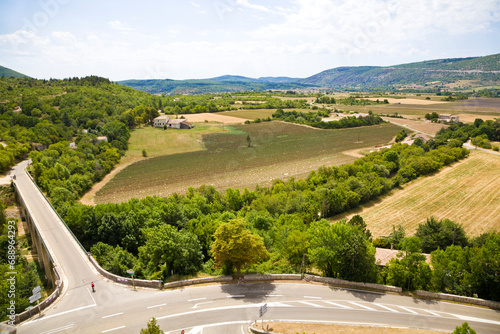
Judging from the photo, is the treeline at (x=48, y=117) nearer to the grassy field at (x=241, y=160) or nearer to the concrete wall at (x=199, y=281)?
the grassy field at (x=241, y=160)

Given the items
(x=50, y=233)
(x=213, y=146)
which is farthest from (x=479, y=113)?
(x=50, y=233)

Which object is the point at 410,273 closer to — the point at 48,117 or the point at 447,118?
the point at 48,117

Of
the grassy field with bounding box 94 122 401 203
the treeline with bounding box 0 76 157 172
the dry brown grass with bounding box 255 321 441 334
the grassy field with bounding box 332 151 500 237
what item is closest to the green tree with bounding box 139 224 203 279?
the dry brown grass with bounding box 255 321 441 334

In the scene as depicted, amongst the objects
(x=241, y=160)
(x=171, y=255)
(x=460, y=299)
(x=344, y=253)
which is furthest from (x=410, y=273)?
(x=241, y=160)

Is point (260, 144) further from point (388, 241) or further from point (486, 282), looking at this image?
point (486, 282)

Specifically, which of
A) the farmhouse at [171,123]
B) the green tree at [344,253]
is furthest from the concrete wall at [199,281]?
the farmhouse at [171,123]

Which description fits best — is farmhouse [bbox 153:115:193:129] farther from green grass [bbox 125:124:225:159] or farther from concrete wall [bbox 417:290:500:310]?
concrete wall [bbox 417:290:500:310]
